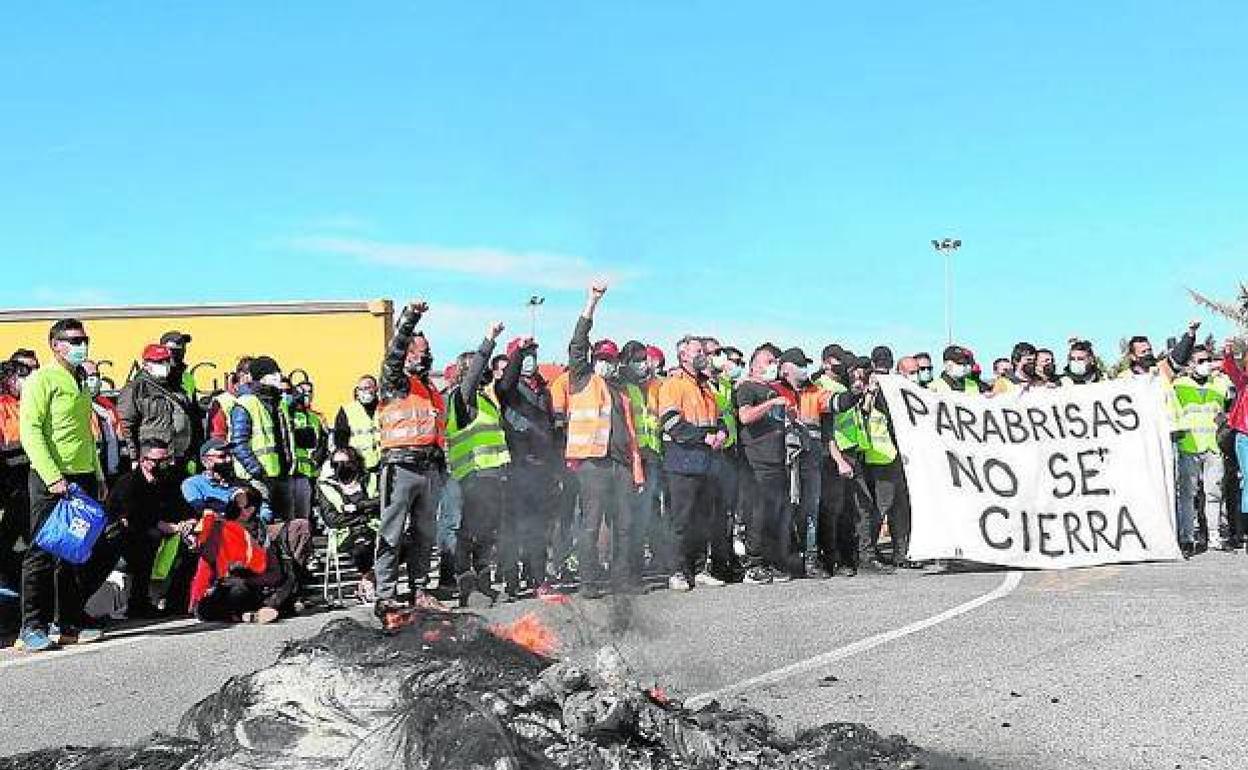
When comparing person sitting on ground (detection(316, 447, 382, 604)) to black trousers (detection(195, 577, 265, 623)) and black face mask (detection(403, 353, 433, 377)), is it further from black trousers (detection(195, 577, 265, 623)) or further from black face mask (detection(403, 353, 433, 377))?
black face mask (detection(403, 353, 433, 377))

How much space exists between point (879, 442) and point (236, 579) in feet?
21.2

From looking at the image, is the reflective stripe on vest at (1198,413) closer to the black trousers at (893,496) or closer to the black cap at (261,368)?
the black trousers at (893,496)

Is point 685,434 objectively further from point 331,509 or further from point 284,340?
point 284,340

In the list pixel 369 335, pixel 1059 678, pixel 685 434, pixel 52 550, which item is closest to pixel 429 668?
pixel 1059 678

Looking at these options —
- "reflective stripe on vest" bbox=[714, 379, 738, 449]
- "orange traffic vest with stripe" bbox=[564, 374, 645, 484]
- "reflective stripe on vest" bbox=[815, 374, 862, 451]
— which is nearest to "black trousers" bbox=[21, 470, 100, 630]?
"orange traffic vest with stripe" bbox=[564, 374, 645, 484]

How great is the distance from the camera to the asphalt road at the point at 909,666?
6191mm

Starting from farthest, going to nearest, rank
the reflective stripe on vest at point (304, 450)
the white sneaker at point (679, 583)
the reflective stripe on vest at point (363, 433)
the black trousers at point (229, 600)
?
1. the reflective stripe on vest at point (363, 433)
2. the reflective stripe on vest at point (304, 450)
3. the white sneaker at point (679, 583)
4. the black trousers at point (229, 600)

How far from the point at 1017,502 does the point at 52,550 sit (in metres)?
8.61

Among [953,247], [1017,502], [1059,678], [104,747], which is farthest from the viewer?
[953,247]

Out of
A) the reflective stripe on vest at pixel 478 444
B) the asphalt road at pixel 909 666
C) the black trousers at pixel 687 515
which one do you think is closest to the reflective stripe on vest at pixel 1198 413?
the asphalt road at pixel 909 666

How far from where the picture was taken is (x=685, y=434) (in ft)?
39.9

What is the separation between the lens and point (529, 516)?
40.7 feet

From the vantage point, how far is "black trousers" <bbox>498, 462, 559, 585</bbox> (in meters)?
11.8

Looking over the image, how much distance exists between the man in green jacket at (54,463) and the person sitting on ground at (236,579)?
0.94 metres
